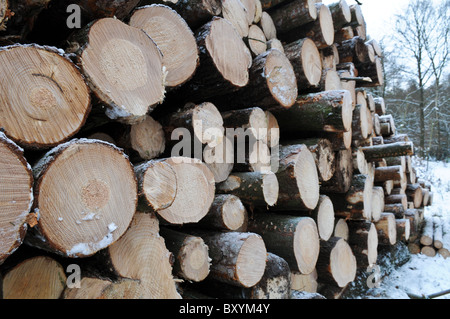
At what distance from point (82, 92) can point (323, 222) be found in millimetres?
1971

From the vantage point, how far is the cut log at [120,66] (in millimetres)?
1152

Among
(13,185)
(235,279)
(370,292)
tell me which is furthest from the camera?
(370,292)

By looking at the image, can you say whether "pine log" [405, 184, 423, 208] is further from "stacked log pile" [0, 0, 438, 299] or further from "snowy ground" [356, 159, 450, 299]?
"stacked log pile" [0, 0, 438, 299]

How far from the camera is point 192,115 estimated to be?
1633 mm

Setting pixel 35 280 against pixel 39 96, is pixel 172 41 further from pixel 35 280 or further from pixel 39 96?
pixel 35 280

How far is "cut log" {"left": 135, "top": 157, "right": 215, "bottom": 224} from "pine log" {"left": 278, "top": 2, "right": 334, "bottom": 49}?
1989 millimetres

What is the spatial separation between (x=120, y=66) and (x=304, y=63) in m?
1.69

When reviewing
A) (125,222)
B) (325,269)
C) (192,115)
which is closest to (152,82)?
(192,115)

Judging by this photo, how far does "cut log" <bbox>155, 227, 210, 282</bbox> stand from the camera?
57.5 inches

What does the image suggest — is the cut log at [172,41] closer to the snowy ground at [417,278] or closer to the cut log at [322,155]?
the cut log at [322,155]

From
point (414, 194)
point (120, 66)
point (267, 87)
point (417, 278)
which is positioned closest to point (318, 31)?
point (267, 87)

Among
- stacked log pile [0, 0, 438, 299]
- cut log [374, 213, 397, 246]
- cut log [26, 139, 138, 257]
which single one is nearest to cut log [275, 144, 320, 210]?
stacked log pile [0, 0, 438, 299]

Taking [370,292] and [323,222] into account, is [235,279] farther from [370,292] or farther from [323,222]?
[370,292]

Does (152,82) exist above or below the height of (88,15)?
below
